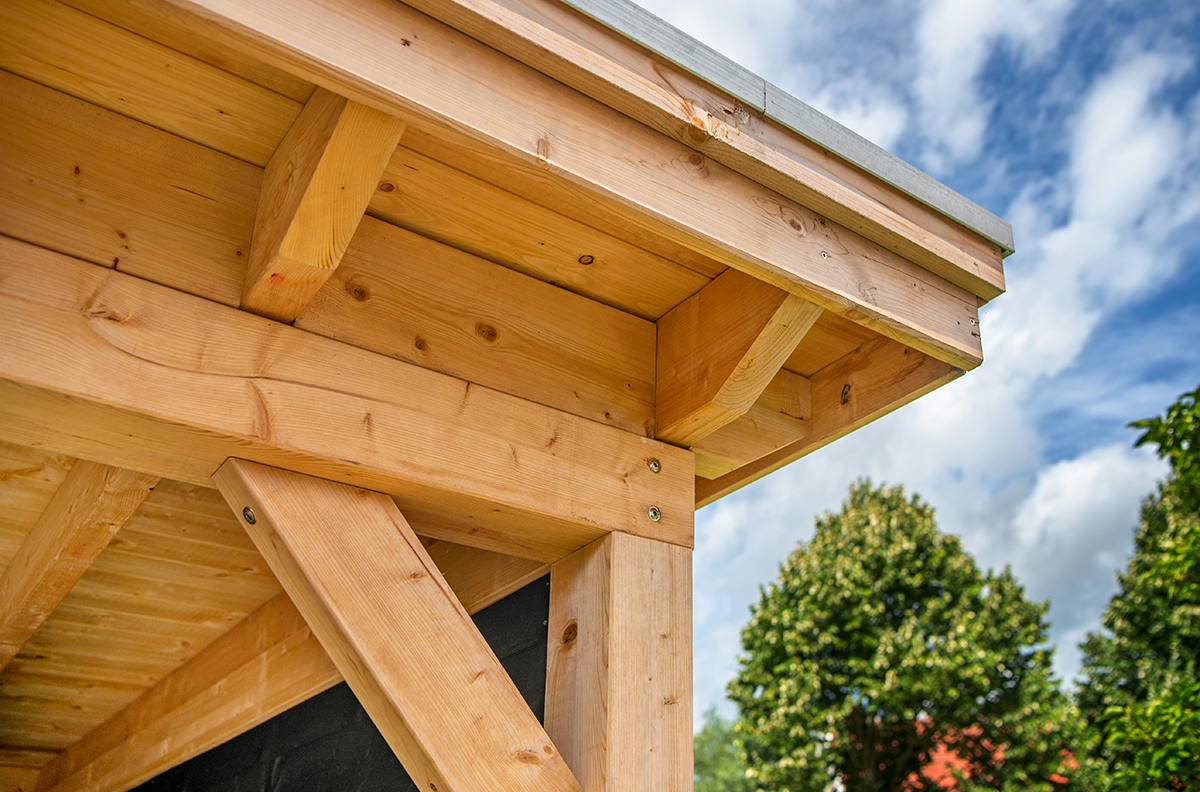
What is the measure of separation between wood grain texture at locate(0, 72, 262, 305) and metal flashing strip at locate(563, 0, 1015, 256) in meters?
0.57

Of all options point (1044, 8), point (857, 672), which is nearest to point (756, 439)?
point (857, 672)

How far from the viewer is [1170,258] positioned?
57.1 meters

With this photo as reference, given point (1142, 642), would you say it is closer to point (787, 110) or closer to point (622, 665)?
point (622, 665)

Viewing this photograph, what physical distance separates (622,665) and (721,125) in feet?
2.58

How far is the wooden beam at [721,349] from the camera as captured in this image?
52.1 inches

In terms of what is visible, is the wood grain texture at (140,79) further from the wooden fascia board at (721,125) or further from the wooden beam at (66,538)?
the wooden beam at (66,538)

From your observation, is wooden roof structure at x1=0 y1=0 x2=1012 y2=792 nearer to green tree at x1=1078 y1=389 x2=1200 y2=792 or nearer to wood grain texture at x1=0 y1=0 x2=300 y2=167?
wood grain texture at x1=0 y1=0 x2=300 y2=167

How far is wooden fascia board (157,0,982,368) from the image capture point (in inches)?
34.7

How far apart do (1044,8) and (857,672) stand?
49605 mm

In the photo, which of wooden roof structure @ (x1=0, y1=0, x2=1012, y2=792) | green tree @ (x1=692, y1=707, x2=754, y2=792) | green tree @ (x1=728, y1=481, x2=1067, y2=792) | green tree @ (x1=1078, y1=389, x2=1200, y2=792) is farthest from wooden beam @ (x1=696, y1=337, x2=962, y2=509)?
green tree @ (x1=692, y1=707, x2=754, y2=792)

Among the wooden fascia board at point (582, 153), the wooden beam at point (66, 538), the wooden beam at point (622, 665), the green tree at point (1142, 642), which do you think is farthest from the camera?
the green tree at point (1142, 642)

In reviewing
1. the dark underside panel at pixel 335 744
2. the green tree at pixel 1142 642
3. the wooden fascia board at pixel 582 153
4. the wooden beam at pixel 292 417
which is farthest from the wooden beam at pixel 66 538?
the green tree at pixel 1142 642

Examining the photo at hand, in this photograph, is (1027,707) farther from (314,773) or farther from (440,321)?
(440,321)

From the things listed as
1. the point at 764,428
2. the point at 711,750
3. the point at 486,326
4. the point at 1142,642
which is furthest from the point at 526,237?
the point at 711,750
